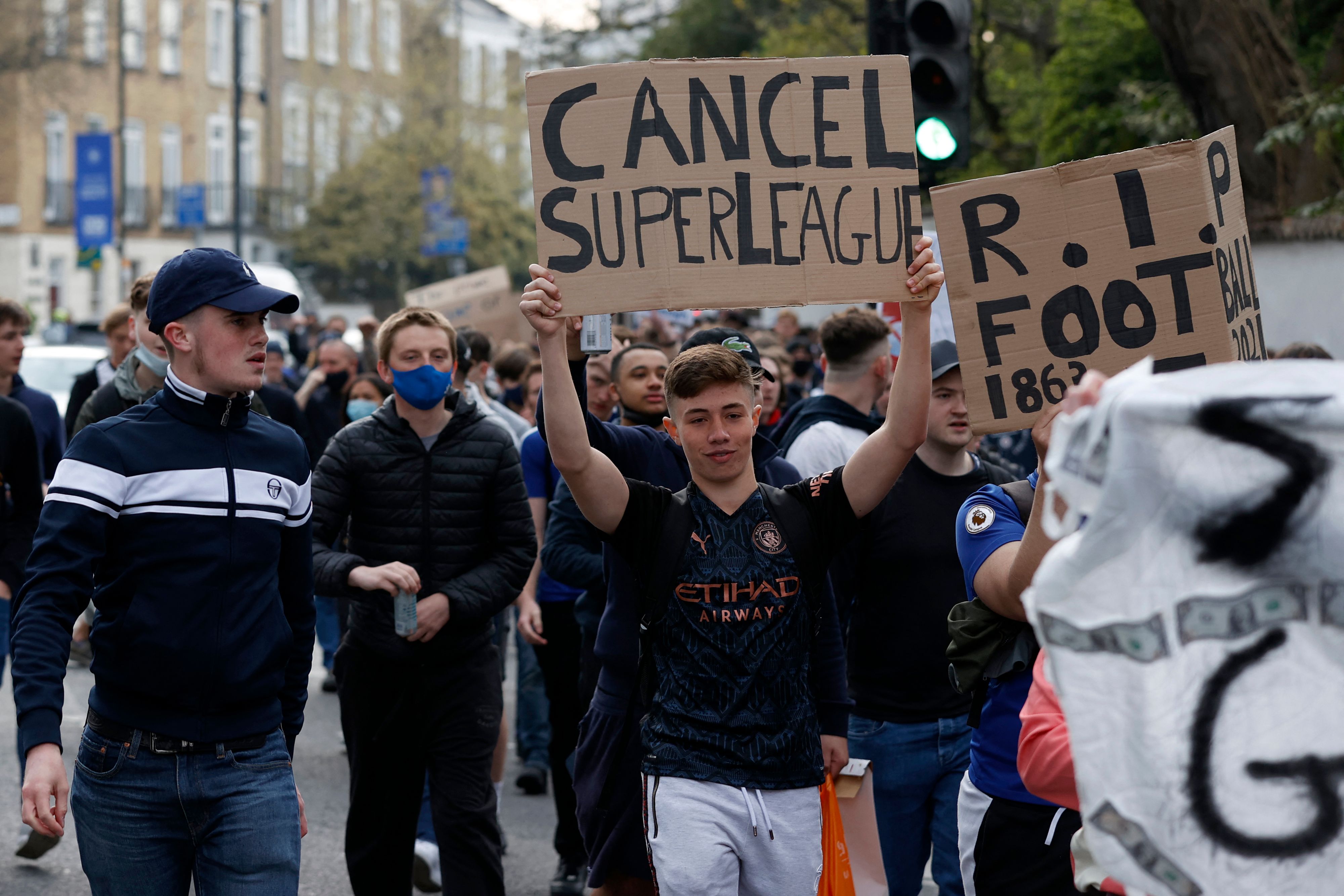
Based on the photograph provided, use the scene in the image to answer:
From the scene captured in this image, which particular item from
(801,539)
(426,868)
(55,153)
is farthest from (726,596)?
(55,153)

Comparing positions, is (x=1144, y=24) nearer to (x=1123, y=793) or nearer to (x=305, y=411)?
(x=305, y=411)

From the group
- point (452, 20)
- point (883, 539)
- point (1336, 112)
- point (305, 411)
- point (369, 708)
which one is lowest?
point (369, 708)

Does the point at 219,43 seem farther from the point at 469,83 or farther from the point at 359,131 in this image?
the point at 469,83

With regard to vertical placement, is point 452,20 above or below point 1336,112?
above

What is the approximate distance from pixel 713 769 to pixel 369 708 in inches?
82.6

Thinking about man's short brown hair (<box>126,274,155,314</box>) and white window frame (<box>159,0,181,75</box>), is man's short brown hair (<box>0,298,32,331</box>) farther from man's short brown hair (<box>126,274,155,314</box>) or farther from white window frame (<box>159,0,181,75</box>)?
white window frame (<box>159,0,181,75</box>)

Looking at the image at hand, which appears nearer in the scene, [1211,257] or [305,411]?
[1211,257]

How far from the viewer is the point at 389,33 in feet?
204

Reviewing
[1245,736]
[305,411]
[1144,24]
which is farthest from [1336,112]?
[1245,736]

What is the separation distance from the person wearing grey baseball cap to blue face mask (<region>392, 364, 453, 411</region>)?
1.82 meters

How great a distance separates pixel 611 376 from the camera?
6766 mm

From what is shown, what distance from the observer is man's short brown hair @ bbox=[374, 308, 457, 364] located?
5.74 m

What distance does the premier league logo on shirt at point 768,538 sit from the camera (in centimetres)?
393

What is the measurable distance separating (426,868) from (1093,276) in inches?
156
